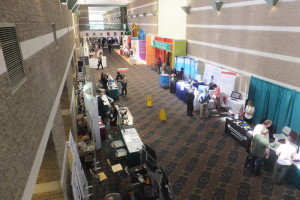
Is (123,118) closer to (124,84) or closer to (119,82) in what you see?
(124,84)

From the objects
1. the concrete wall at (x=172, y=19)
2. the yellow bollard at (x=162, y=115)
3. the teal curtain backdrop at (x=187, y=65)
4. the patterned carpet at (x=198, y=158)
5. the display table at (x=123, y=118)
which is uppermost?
the concrete wall at (x=172, y=19)

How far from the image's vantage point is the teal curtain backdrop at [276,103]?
7.80m

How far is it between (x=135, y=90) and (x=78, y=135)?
7596mm

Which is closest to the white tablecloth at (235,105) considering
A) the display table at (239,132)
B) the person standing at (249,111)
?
the person standing at (249,111)

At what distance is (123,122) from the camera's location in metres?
8.55

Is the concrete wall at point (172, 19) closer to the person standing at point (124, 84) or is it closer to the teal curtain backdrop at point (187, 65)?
the teal curtain backdrop at point (187, 65)

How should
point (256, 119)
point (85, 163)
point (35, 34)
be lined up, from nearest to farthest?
point (35, 34)
point (85, 163)
point (256, 119)

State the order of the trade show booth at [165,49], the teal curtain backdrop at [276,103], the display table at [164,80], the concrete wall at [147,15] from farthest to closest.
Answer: the concrete wall at [147,15] < the trade show booth at [165,49] < the display table at [164,80] < the teal curtain backdrop at [276,103]

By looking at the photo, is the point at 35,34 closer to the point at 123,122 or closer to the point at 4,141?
the point at 4,141

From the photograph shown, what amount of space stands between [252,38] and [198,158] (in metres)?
5.91

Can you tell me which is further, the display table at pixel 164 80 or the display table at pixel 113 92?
the display table at pixel 164 80

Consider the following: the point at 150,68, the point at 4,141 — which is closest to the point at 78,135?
the point at 4,141

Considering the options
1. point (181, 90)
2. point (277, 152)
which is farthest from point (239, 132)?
point (181, 90)

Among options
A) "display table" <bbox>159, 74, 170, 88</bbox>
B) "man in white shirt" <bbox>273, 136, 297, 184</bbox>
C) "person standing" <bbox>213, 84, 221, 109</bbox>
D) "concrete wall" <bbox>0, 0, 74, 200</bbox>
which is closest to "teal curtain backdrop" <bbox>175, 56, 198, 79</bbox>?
"display table" <bbox>159, 74, 170, 88</bbox>
